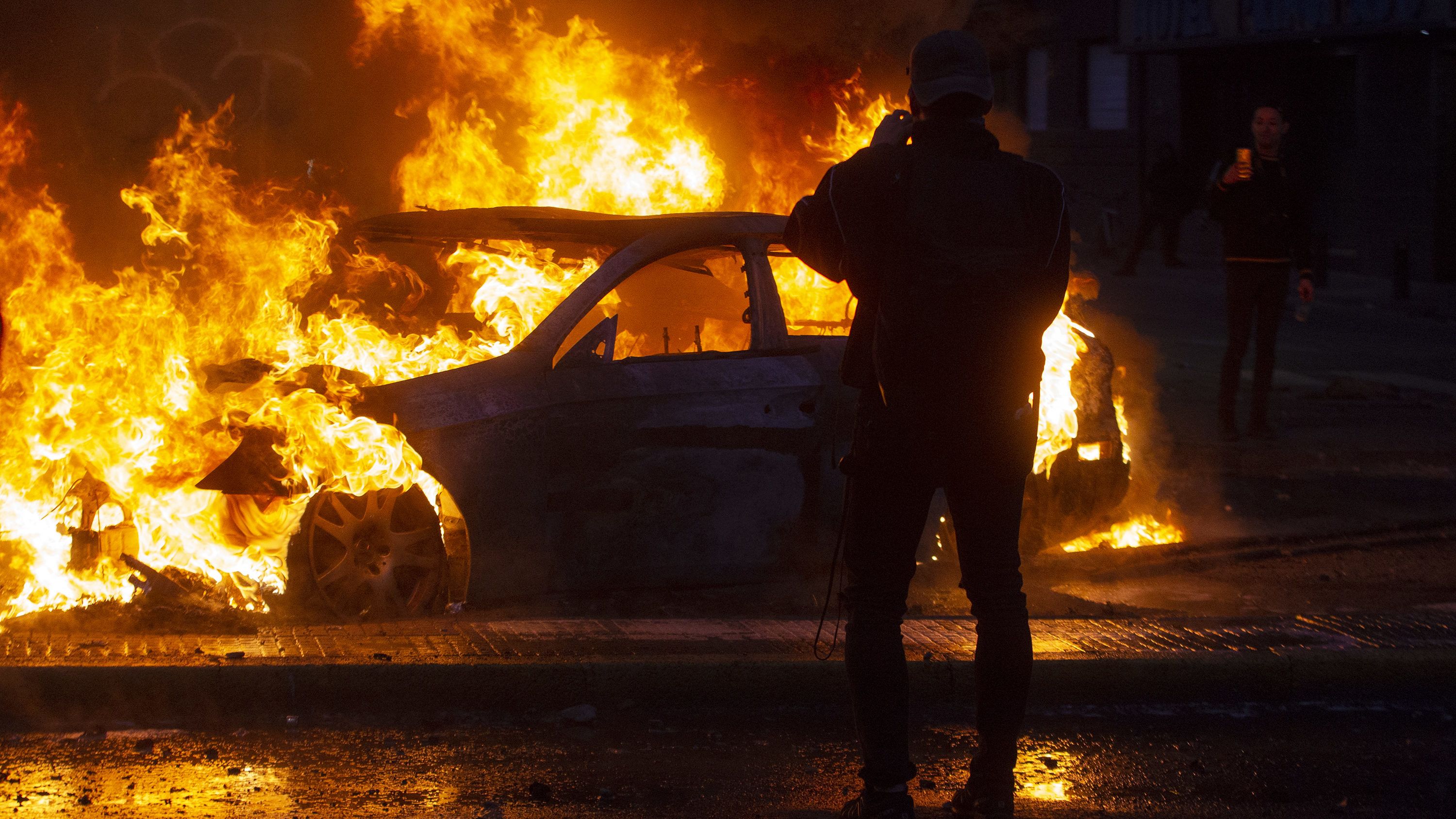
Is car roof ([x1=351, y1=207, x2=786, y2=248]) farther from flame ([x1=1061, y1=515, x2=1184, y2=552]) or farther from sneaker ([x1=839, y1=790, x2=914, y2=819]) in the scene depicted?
sneaker ([x1=839, y1=790, x2=914, y2=819])

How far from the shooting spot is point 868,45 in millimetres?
11164

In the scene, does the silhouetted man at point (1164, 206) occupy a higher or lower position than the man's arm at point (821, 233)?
higher

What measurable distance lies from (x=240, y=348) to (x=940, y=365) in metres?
4.00

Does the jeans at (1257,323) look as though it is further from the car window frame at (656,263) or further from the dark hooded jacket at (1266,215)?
the car window frame at (656,263)

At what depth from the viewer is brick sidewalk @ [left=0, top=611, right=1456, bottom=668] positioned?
16.4 ft

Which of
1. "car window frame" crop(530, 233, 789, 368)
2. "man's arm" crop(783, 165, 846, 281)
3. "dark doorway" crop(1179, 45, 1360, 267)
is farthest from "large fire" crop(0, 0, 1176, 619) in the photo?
"dark doorway" crop(1179, 45, 1360, 267)

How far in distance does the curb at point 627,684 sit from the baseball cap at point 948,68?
2044 millimetres

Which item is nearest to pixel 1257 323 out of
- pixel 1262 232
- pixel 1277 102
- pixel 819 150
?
pixel 1262 232

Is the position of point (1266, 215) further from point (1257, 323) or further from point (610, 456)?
point (610, 456)

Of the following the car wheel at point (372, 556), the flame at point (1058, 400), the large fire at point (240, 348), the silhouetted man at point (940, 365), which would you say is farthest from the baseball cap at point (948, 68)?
the flame at point (1058, 400)

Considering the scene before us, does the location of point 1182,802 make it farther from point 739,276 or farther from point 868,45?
point 868,45

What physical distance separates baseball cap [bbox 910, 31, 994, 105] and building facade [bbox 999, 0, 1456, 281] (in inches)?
716

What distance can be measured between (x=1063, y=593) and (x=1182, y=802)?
2286 millimetres

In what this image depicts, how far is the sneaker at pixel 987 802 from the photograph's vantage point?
3.87 meters
